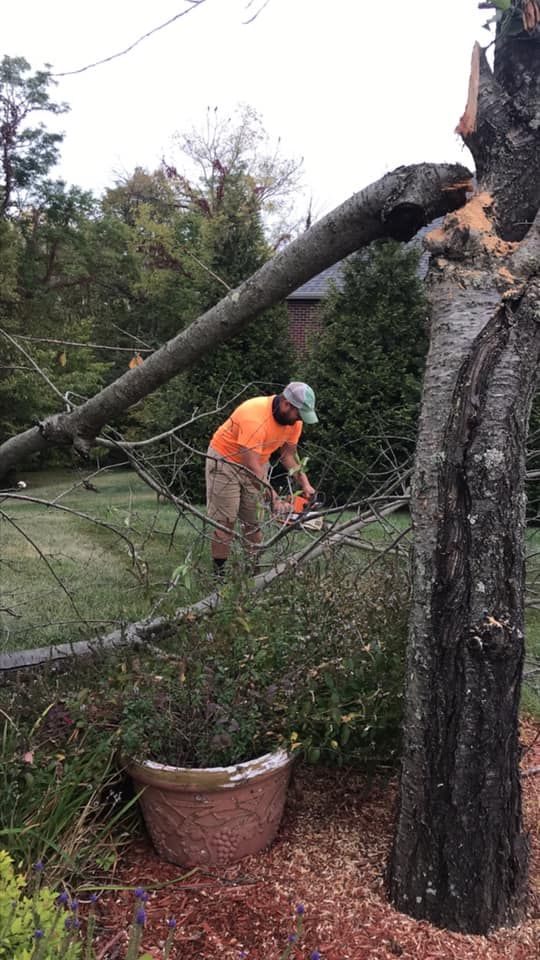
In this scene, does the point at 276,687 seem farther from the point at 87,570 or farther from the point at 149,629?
the point at 87,570

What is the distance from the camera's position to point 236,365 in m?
11.1

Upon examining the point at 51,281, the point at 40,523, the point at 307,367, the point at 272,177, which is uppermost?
the point at 272,177

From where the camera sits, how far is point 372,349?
410 inches

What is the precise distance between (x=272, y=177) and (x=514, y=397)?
30049 mm

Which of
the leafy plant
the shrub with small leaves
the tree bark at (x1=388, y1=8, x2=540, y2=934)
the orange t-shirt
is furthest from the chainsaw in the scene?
the shrub with small leaves

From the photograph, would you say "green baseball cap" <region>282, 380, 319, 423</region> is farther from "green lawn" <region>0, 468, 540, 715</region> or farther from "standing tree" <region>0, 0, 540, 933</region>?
"standing tree" <region>0, 0, 540, 933</region>

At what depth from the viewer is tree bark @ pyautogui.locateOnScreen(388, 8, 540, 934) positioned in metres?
1.77

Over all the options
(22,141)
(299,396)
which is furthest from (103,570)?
(22,141)

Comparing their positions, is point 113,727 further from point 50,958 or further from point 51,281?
point 51,281

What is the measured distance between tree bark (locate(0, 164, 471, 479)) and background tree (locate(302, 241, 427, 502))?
25.9ft

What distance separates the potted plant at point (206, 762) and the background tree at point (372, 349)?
7.90m

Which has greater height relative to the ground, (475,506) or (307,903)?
(475,506)

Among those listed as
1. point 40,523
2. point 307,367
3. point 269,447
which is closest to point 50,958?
point 269,447

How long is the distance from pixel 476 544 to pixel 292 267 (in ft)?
3.29
